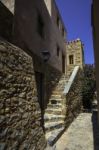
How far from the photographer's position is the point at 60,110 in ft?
24.2

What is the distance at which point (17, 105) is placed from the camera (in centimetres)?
411

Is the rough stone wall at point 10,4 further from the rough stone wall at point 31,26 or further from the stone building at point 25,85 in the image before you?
the rough stone wall at point 31,26

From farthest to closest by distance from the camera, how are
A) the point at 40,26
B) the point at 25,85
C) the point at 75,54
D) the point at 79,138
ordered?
the point at 75,54 → the point at 40,26 → the point at 79,138 → the point at 25,85

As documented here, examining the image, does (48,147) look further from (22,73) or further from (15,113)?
(22,73)

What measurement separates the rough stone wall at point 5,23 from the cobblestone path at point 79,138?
3806 millimetres

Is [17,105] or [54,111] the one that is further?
[54,111]

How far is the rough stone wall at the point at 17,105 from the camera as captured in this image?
3.60 meters

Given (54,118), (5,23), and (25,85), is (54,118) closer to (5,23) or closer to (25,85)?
(25,85)

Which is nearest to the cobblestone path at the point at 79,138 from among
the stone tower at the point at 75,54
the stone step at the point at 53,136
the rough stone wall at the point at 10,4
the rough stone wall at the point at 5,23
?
the stone step at the point at 53,136

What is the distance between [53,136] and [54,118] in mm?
1234

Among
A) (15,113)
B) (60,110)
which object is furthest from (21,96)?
(60,110)

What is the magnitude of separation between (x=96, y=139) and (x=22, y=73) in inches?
149

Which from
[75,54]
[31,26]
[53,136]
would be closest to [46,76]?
[31,26]

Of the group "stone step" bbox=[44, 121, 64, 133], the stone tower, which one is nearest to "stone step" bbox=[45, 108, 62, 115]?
"stone step" bbox=[44, 121, 64, 133]
